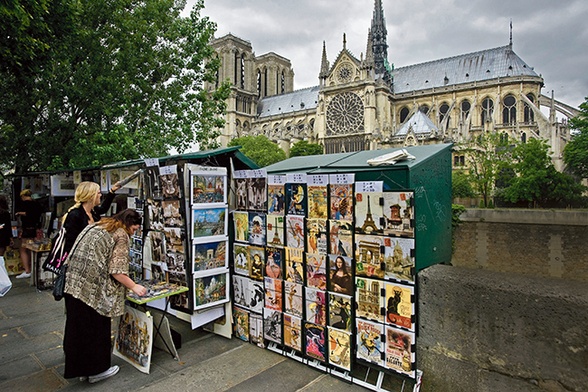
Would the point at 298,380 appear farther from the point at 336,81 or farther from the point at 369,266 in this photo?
the point at 336,81

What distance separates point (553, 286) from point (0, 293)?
5030mm

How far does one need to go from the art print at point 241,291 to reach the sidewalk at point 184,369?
0.49m

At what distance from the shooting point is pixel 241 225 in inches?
177

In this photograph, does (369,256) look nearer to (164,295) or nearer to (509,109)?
(164,295)

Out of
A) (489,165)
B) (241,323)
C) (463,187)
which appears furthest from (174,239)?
(489,165)

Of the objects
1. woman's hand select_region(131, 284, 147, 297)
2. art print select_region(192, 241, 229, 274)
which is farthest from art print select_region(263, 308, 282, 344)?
woman's hand select_region(131, 284, 147, 297)

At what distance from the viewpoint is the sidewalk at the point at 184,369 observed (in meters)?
3.47

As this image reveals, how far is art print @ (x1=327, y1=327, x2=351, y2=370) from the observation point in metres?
3.54

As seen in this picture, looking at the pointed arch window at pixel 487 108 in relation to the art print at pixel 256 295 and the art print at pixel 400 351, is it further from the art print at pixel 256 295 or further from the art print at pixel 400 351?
A: the art print at pixel 400 351

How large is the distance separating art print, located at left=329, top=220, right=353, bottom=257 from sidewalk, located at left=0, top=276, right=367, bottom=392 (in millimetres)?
1276

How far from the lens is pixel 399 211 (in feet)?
10.6

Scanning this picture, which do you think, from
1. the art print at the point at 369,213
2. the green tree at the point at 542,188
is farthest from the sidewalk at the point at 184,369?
the green tree at the point at 542,188

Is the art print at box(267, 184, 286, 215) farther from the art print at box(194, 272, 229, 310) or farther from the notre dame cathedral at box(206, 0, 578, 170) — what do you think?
the notre dame cathedral at box(206, 0, 578, 170)

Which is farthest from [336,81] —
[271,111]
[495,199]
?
[495,199]
